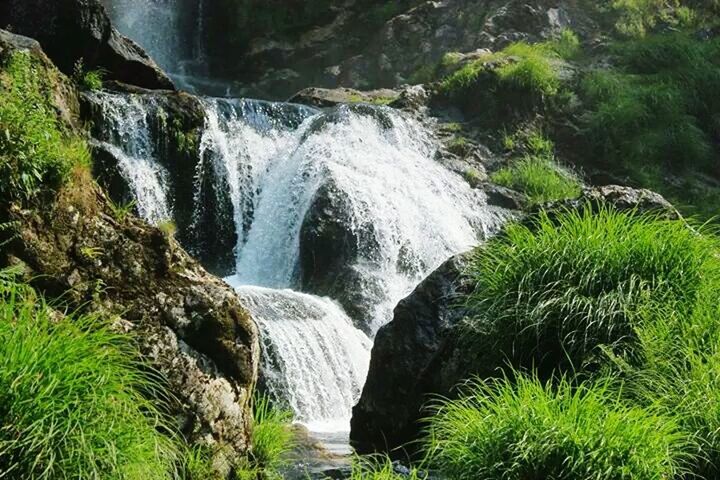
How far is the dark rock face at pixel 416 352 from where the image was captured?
6734mm

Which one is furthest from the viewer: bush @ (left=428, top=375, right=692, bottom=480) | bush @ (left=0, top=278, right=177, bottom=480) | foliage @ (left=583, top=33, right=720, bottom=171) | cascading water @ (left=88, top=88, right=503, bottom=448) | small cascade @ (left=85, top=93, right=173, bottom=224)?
foliage @ (left=583, top=33, right=720, bottom=171)

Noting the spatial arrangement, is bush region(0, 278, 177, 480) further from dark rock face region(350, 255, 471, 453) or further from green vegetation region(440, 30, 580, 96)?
green vegetation region(440, 30, 580, 96)

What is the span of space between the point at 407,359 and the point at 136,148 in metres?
7.21

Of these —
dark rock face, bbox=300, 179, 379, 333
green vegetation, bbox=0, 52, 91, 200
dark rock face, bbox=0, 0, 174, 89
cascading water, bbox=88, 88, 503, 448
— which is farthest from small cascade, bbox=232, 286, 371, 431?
dark rock face, bbox=0, 0, 174, 89

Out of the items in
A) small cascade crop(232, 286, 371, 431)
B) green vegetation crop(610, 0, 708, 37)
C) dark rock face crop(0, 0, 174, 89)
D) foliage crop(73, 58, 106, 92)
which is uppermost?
green vegetation crop(610, 0, 708, 37)

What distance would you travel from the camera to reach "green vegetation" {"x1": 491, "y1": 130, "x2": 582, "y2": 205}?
601 inches

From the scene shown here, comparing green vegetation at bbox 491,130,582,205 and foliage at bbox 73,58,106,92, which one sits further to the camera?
green vegetation at bbox 491,130,582,205

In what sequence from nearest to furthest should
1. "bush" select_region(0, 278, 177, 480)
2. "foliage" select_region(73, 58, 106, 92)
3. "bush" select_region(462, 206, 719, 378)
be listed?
1. "bush" select_region(0, 278, 177, 480)
2. "bush" select_region(462, 206, 719, 378)
3. "foliage" select_region(73, 58, 106, 92)

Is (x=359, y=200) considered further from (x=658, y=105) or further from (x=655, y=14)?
(x=655, y=14)

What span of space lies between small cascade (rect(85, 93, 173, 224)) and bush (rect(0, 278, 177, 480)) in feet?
28.0

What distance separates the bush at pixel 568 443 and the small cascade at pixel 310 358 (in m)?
5.09

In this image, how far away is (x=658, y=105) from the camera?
17344 mm

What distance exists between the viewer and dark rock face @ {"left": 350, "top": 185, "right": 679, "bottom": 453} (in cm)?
673

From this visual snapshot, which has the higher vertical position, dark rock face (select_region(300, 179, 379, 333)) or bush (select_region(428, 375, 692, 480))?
bush (select_region(428, 375, 692, 480))
